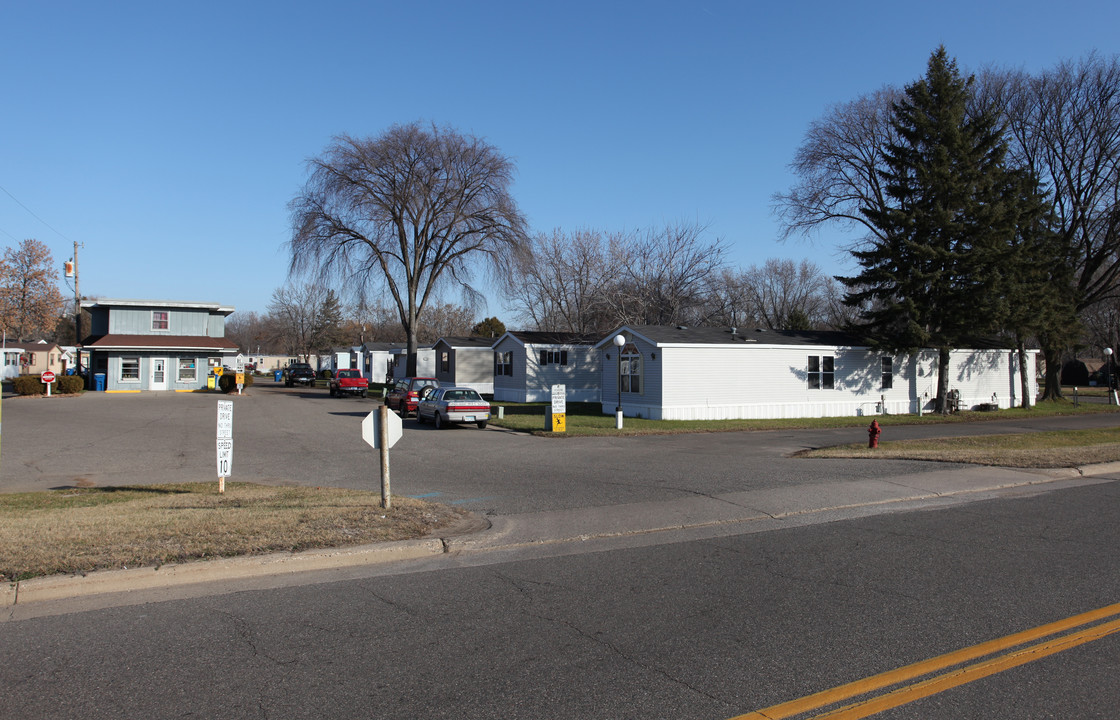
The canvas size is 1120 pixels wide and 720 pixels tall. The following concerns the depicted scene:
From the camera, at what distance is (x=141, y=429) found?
23.4 meters

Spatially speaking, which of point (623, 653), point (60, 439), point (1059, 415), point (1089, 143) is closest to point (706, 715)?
point (623, 653)

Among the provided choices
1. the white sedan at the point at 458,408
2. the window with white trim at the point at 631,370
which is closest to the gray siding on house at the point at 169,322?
the white sedan at the point at 458,408

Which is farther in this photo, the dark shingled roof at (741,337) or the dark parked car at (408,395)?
the dark parked car at (408,395)

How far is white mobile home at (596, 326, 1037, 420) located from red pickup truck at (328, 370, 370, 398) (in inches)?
766

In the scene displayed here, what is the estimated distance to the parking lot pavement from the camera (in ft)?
39.2

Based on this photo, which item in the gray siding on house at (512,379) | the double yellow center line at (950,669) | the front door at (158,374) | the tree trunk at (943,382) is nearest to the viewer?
the double yellow center line at (950,669)

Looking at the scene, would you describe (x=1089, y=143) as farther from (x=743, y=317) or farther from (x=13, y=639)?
(x=13, y=639)

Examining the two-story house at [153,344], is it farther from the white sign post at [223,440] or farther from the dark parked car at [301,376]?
the white sign post at [223,440]

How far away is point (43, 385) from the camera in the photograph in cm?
4209

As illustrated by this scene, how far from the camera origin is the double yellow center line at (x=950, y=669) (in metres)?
4.03

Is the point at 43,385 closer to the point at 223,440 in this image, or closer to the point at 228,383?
the point at 228,383

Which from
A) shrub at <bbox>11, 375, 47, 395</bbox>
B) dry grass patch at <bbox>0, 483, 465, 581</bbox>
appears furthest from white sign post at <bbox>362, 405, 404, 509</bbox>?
shrub at <bbox>11, 375, 47, 395</bbox>

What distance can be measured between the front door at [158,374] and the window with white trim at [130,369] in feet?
2.86

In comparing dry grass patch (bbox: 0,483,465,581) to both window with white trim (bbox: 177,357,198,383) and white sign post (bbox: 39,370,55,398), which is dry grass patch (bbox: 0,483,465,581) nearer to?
white sign post (bbox: 39,370,55,398)
